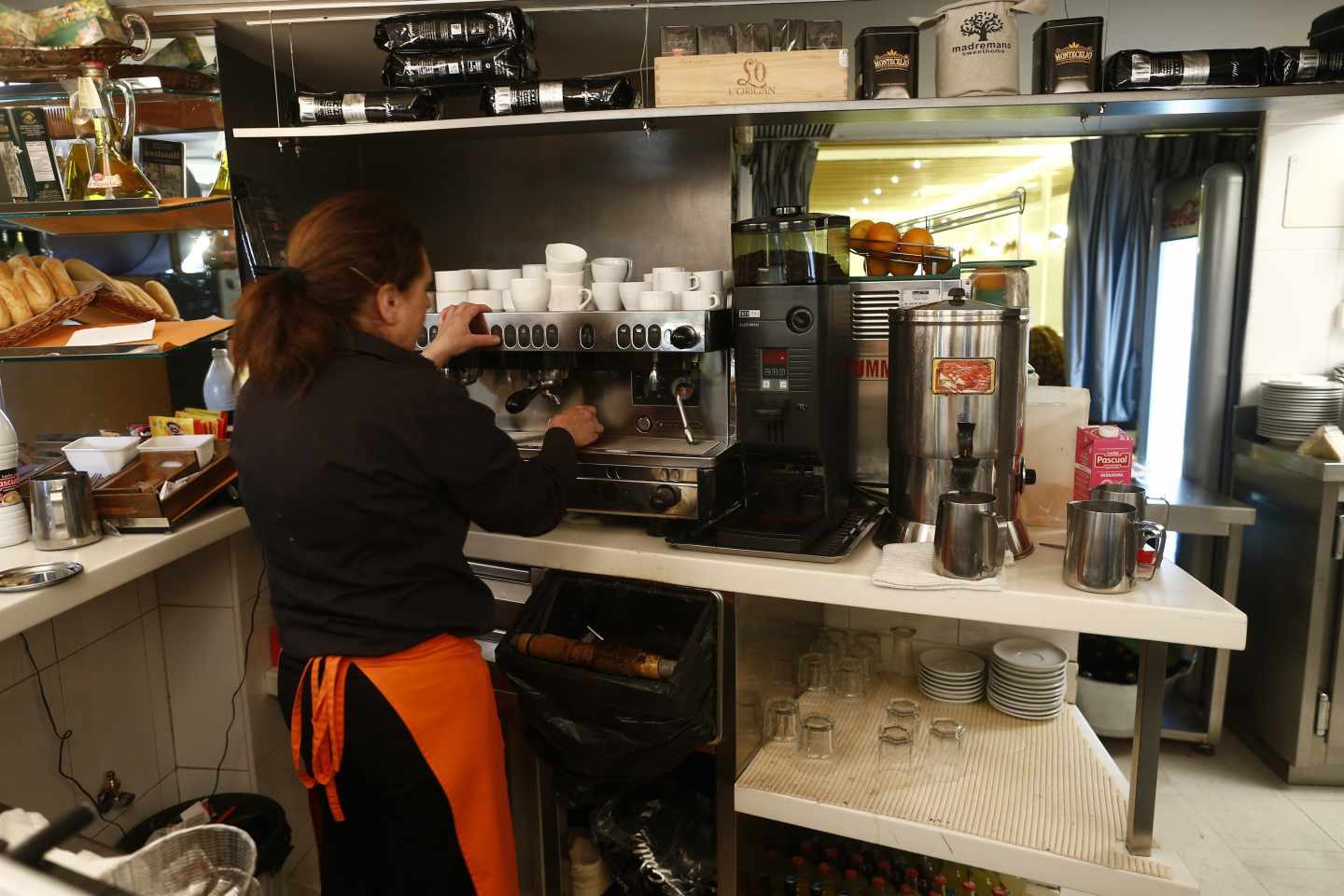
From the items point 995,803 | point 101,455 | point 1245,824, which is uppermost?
point 101,455

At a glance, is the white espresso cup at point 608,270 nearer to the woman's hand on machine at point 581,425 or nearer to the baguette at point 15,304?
the woman's hand on machine at point 581,425

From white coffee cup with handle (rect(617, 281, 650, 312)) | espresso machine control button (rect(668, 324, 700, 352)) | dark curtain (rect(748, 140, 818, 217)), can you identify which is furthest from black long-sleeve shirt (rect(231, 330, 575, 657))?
dark curtain (rect(748, 140, 818, 217))

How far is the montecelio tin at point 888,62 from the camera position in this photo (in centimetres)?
189

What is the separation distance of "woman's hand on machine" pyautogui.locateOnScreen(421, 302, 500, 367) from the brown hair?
495 mm

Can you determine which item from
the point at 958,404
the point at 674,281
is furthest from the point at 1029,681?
the point at 674,281

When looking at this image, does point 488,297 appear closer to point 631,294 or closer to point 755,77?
point 631,294

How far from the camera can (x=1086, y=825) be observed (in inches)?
63.2

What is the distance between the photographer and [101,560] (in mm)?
1583

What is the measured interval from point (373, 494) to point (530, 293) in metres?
0.81

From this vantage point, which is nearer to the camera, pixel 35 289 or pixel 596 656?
pixel 596 656

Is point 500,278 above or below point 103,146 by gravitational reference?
below

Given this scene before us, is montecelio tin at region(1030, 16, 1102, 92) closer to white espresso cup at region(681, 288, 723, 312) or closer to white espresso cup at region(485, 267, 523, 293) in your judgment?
white espresso cup at region(681, 288, 723, 312)

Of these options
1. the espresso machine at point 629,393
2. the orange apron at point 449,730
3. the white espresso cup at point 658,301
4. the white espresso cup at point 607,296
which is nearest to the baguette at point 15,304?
the espresso machine at point 629,393

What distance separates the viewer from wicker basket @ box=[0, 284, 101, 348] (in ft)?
6.15
